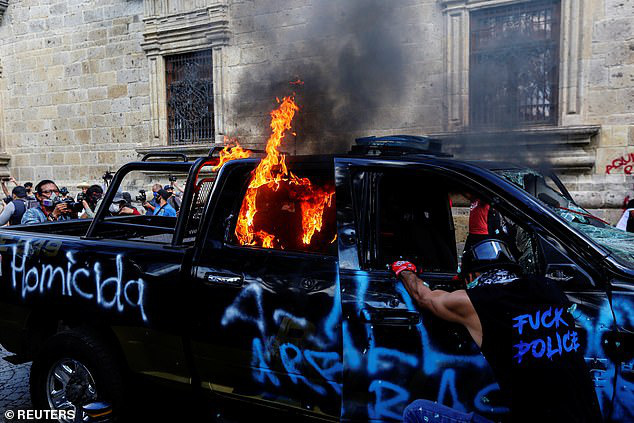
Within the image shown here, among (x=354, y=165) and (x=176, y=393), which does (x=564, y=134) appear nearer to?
(x=354, y=165)

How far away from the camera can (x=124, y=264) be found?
3000 millimetres

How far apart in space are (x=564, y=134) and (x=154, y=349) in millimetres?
7148

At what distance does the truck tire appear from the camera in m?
3.04

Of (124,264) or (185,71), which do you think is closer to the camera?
(124,264)

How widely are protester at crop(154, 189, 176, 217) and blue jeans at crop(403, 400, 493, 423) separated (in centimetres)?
594

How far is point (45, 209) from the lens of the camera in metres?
7.67

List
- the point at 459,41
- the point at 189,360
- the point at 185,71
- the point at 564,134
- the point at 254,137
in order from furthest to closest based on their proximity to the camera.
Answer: the point at 185,71, the point at 254,137, the point at 459,41, the point at 564,134, the point at 189,360

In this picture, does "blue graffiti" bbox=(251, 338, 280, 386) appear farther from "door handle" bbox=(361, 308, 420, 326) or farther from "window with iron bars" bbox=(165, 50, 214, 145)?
"window with iron bars" bbox=(165, 50, 214, 145)

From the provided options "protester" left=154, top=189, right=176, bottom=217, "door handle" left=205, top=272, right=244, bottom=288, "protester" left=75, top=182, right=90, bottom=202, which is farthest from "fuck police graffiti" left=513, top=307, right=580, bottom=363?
"protester" left=75, top=182, right=90, bottom=202

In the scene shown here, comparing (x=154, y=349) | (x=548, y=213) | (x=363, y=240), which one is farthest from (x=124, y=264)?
(x=548, y=213)

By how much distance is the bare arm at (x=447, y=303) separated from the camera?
1.82m

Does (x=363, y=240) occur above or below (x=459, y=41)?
below

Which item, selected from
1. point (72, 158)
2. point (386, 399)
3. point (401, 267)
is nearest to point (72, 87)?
point (72, 158)

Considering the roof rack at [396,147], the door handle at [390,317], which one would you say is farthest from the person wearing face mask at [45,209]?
the door handle at [390,317]
